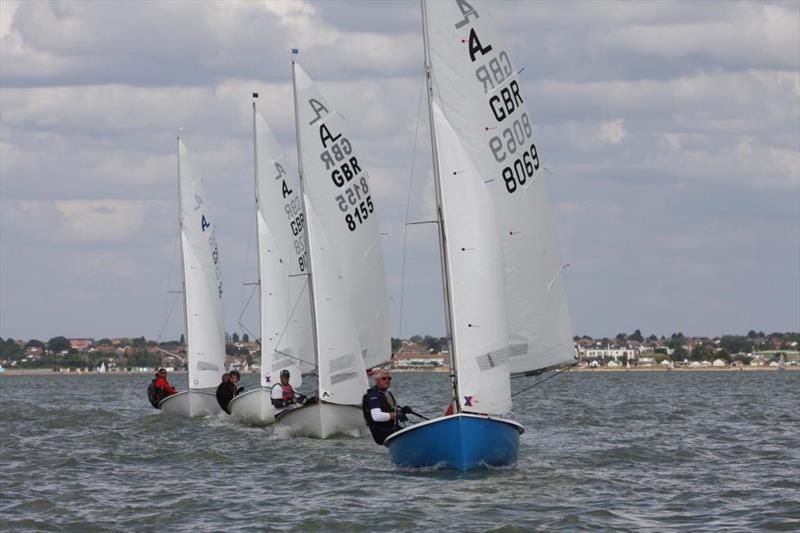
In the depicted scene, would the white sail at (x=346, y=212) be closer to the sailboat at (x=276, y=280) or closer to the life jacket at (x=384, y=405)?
the sailboat at (x=276, y=280)

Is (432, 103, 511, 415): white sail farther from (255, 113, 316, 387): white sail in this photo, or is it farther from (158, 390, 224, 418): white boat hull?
(158, 390, 224, 418): white boat hull

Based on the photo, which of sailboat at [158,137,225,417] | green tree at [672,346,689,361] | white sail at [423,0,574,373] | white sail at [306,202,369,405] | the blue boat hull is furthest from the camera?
green tree at [672,346,689,361]

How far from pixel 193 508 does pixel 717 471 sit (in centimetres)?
799

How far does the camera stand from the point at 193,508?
16.9 meters

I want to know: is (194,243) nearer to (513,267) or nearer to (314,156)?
(314,156)

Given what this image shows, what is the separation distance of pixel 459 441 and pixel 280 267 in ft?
48.1

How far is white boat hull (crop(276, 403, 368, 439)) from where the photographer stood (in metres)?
24.9

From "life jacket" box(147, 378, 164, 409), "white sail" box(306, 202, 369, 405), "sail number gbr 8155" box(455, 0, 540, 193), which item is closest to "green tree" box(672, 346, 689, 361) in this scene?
"life jacket" box(147, 378, 164, 409)

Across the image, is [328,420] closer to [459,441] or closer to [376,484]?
[376,484]

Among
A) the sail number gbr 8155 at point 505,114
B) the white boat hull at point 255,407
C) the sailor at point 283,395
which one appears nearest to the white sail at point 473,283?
the sail number gbr 8155 at point 505,114

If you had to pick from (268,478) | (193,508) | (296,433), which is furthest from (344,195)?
(193,508)

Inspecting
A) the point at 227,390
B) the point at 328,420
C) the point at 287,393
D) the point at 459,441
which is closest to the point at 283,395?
the point at 287,393

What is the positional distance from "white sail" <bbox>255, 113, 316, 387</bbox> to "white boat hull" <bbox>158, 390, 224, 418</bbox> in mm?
2868

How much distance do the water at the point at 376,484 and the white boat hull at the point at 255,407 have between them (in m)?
0.72
